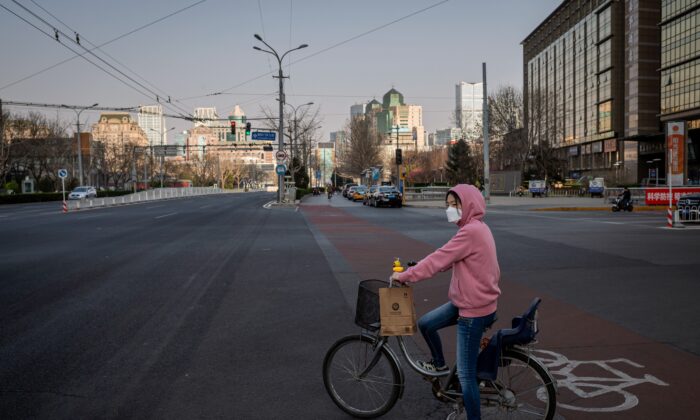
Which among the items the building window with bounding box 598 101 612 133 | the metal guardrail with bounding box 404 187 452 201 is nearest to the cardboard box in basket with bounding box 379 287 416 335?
the metal guardrail with bounding box 404 187 452 201

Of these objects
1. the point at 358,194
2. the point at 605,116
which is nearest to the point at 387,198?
the point at 358,194

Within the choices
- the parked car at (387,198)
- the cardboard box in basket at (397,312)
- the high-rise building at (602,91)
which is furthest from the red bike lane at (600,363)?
the high-rise building at (602,91)

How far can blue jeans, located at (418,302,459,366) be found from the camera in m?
3.93

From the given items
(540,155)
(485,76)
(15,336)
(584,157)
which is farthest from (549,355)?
(584,157)

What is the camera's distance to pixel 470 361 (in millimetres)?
3758

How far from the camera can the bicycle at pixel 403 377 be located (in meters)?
3.68

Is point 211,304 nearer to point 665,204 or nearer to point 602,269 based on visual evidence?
point 602,269

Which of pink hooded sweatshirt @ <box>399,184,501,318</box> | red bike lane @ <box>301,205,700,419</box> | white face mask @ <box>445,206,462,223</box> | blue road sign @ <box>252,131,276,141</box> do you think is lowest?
red bike lane @ <box>301,205,700,419</box>

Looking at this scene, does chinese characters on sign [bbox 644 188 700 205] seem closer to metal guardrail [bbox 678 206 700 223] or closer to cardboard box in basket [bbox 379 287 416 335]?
metal guardrail [bbox 678 206 700 223]

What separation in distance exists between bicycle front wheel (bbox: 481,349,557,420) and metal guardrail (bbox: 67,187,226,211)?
130 ft

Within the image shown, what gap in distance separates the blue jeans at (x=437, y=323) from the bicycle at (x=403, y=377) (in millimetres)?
139

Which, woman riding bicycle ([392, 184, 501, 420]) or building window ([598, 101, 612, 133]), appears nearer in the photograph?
woman riding bicycle ([392, 184, 501, 420])

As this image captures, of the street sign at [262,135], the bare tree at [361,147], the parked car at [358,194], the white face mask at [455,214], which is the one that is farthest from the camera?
the bare tree at [361,147]

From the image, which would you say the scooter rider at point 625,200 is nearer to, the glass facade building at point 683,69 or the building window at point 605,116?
the glass facade building at point 683,69
